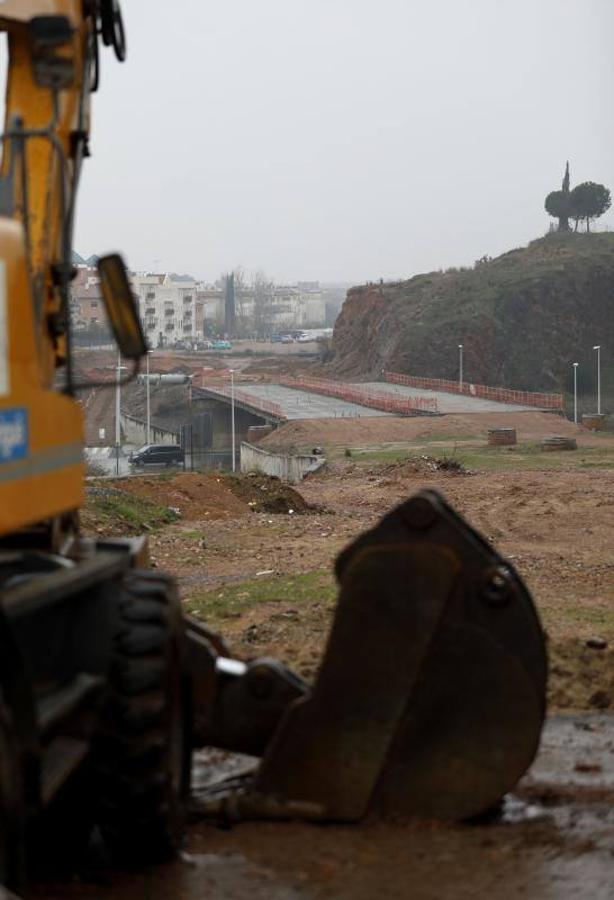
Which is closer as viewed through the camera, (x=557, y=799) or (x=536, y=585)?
(x=557, y=799)

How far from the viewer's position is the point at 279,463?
162 ft

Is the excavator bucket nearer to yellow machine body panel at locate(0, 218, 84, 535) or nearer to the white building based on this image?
yellow machine body panel at locate(0, 218, 84, 535)

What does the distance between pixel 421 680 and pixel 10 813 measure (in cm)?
246

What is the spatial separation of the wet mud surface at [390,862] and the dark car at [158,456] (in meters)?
53.4

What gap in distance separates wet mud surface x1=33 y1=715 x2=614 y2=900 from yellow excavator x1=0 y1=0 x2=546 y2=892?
0.12 m

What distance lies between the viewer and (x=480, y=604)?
6262mm

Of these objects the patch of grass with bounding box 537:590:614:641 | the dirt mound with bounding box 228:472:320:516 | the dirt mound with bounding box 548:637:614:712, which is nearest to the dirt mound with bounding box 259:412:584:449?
the dirt mound with bounding box 228:472:320:516

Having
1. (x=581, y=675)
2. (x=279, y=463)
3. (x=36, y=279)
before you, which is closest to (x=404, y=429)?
(x=279, y=463)

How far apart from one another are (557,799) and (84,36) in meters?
4.44

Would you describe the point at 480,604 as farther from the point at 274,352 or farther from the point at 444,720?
the point at 274,352

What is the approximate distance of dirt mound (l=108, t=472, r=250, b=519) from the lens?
84.4 ft

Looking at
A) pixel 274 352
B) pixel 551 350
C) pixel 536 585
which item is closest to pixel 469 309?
pixel 551 350

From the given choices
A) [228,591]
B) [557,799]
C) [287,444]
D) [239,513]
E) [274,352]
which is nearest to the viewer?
[557,799]

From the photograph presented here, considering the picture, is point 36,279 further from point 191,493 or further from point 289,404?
point 289,404
